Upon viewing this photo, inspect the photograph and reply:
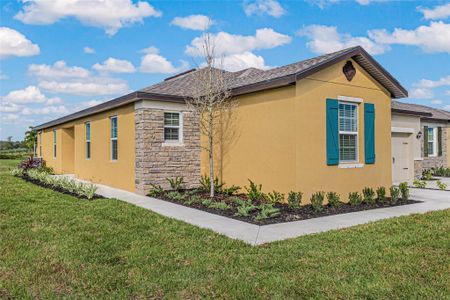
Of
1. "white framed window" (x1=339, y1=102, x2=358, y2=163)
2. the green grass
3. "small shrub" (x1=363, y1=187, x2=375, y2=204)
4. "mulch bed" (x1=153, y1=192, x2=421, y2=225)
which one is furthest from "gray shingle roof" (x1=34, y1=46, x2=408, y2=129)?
the green grass

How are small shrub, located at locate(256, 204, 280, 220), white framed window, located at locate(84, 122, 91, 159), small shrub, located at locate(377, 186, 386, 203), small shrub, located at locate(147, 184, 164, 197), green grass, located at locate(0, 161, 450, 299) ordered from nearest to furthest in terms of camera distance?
green grass, located at locate(0, 161, 450, 299)
small shrub, located at locate(256, 204, 280, 220)
small shrub, located at locate(377, 186, 386, 203)
small shrub, located at locate(147, 184, 164, 197)
white framed window, located at locate(84, 122, 91, 159)

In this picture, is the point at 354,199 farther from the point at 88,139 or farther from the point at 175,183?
the point at 88,139

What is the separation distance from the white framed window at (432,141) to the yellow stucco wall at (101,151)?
51.0 ft

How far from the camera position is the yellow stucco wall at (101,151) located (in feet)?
38.0

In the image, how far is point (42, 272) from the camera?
4.28 metres

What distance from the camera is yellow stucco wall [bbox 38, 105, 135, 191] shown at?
38.0 ft

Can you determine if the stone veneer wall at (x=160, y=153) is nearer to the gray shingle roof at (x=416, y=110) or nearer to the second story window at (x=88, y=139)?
the second story window at (x=88, y=139)

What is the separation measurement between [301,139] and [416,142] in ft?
33.5

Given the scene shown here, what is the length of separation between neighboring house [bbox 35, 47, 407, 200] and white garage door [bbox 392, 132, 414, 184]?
367cm

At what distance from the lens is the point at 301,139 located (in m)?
8.50

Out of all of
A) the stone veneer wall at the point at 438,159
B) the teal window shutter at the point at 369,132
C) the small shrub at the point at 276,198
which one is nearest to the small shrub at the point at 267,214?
the small shrub at the point at 276,198

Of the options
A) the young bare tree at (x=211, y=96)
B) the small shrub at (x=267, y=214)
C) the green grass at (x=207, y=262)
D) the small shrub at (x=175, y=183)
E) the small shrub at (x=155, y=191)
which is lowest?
the green grass at (x=207, y=262)

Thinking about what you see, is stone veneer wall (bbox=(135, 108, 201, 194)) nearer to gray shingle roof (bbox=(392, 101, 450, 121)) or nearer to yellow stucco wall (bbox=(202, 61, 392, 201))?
yellow stucco wall (bbox=(202, 61, 392, 201))

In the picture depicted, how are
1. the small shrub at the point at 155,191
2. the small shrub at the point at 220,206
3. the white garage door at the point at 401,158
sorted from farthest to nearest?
the white garage door at the point at 401,158
the small shrub at the point at 155,191
the small shrub at the point at 220,206
